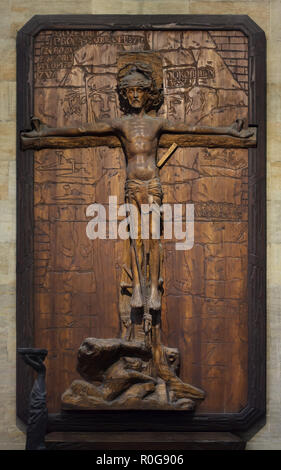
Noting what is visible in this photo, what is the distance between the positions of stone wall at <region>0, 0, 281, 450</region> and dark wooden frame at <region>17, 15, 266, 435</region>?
8 cm

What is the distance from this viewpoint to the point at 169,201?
5.74 m

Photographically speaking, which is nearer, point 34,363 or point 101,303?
point 34,363

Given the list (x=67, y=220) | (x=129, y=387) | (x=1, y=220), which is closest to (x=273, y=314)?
(x=129, y=387)

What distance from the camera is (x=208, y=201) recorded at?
5742 millimetres

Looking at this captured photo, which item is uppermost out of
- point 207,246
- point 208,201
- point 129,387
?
point 208,201

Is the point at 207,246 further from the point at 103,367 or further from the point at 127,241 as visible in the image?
the point at 103,367

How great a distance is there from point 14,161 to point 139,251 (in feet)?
4.05

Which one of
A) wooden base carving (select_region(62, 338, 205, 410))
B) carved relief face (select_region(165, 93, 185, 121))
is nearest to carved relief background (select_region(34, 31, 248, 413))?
carved relief face (select_region(165, 93, 185, 121))

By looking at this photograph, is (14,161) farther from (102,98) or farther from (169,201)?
(169,201)

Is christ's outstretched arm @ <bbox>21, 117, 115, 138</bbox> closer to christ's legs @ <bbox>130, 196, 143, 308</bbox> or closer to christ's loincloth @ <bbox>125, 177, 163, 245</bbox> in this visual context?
christ's loincloth @ <bbox>125, 177, 163, 245</bbox>

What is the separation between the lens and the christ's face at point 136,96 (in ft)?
18.4

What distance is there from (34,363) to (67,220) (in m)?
1.23

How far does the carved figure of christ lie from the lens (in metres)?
5.58

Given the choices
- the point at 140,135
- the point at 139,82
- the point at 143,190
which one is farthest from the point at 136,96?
the point at 143,190
